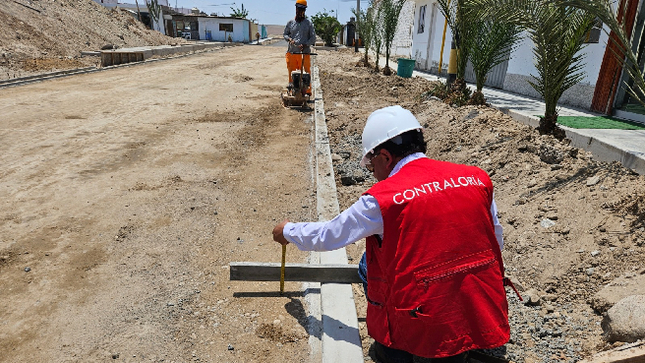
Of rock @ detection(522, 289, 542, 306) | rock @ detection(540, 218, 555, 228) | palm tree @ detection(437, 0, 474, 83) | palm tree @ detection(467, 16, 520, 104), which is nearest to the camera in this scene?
rock @ detection(522, 289, 542, 306)

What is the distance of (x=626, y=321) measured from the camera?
2365mm

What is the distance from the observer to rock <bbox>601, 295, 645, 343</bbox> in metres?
2.29

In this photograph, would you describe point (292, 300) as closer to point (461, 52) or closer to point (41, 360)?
point (41, 360)

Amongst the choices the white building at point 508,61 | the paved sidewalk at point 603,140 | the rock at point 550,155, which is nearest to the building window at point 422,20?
the white building at point 508,61

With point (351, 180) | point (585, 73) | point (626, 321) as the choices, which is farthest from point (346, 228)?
point (585, 73)

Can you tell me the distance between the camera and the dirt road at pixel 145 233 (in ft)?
8.73

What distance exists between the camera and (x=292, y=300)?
3084mm

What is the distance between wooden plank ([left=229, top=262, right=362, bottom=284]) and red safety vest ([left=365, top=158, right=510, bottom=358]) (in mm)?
1120

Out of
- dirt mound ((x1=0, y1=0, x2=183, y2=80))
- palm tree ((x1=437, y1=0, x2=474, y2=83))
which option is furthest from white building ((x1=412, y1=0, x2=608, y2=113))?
dirt mound ((x1=0, y1=0, x2=183, y2=80))

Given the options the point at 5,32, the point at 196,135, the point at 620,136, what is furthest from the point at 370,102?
the point at 5,32

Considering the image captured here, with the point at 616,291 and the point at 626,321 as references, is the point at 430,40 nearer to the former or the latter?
the point at 616,291

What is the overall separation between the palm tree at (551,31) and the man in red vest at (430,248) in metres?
3.86

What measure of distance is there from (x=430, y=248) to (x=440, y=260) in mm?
68

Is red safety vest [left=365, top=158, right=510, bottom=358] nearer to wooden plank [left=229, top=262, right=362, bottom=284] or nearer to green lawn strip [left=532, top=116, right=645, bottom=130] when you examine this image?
wooden plank [left=229, top=262, right=362, bottom=284]
